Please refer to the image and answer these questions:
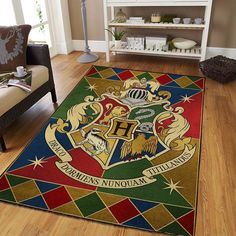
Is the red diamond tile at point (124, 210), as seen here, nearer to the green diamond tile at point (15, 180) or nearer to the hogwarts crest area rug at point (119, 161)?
the hogwarts crest area rug at point (119, 161)

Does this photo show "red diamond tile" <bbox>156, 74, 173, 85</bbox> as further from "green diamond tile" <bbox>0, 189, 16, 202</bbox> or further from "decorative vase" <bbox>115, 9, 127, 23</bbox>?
"green diamond tile" <bbox>0, 189, 16, 202</bbox>

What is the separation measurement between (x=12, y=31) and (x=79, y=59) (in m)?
1.53

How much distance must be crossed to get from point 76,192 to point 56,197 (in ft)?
0.41

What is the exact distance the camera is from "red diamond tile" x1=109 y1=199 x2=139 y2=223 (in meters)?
1.44

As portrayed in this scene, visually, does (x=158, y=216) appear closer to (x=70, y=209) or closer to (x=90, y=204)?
(x=90, y=204)

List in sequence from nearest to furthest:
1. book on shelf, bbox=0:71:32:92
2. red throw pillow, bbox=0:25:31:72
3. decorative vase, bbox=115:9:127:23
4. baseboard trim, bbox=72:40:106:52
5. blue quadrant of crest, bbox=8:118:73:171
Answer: blue quadrant of crest, bbox=8:118:73:171 → book on shelf, bbox=0:71:32:92 → red throw pillow, bbox=0:25:31:72 → decorative vase, bbox=115:9:127:23 → baseboard trim, bbox=72:40:106:52

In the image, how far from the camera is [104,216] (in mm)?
1451

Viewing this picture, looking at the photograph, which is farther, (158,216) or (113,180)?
(113,180)

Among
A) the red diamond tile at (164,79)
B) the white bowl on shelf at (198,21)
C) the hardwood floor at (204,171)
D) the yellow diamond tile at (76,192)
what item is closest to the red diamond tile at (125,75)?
the red diamond tile at (164,79)

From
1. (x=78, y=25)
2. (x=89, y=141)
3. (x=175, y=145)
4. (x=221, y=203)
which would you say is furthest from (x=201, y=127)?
(x=78, y=25)

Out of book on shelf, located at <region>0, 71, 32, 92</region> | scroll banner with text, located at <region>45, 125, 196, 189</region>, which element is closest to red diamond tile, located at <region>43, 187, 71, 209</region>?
scroll banner with text, located at <region>45, 125, 196, 189</region>

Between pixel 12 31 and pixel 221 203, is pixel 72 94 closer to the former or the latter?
pixel 12 31

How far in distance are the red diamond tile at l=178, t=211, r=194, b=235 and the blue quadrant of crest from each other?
0.98 m

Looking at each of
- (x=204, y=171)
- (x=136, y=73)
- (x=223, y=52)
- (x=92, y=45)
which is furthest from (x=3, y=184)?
(x=223, y=52)
